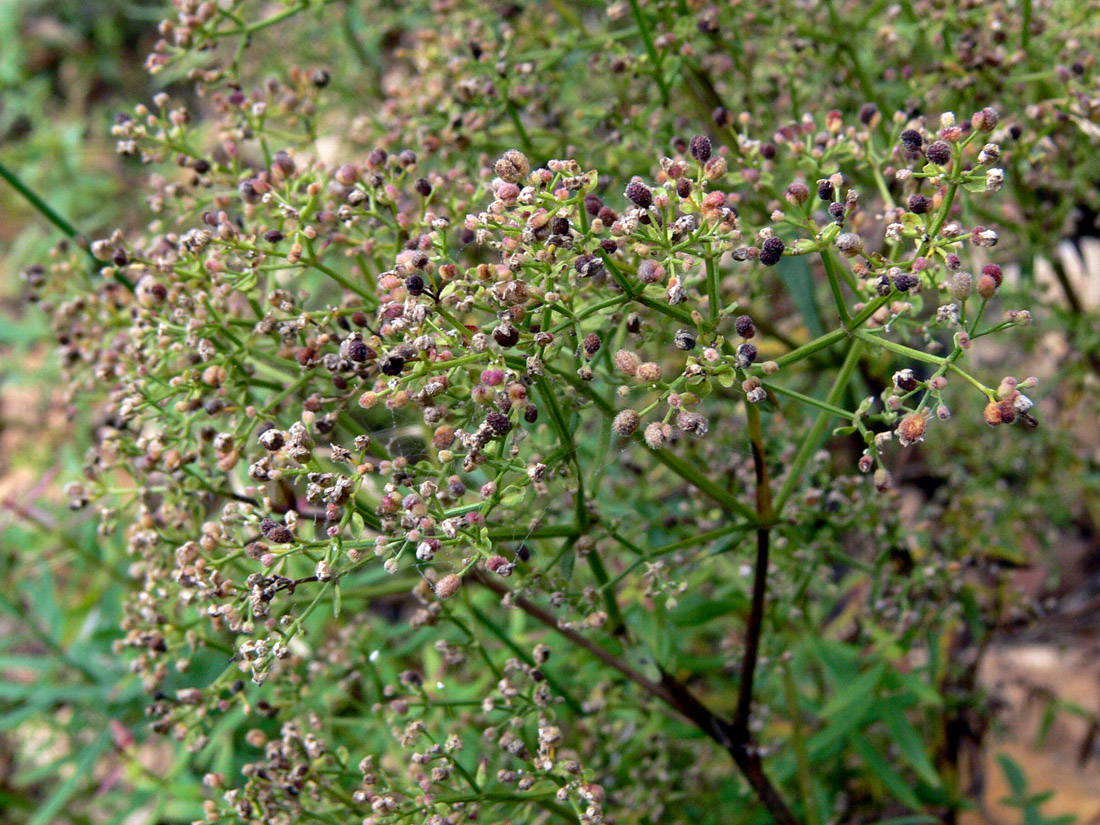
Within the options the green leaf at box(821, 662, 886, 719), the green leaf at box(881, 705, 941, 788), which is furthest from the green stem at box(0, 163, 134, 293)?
the green leaf at box(881, 705, 941, 788)

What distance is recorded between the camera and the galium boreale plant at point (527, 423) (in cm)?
139

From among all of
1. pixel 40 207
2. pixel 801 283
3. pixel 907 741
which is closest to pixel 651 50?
pixel 801 283

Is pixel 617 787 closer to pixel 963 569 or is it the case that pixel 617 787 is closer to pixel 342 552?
pixel 963 569

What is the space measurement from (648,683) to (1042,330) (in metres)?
1.97

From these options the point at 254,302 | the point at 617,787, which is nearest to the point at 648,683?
the point at 617,787

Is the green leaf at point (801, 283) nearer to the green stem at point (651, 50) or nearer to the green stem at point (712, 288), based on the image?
the green stem at point (651, 50)

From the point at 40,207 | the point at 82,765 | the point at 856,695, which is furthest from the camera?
the point at 82,765

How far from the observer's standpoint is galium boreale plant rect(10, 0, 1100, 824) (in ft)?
4.57

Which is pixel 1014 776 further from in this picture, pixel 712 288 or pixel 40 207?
pixel 40 207

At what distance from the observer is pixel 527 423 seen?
1636mm

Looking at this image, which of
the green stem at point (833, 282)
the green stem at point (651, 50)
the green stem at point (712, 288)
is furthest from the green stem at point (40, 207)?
the green stem at point (833, 282)

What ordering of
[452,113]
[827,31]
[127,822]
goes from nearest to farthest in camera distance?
[452,113] → [827,31] → [127,822]

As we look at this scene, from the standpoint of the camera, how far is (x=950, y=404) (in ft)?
10.9

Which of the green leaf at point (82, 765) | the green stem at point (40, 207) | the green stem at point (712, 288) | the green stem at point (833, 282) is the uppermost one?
the green stem at point (40, 207)
